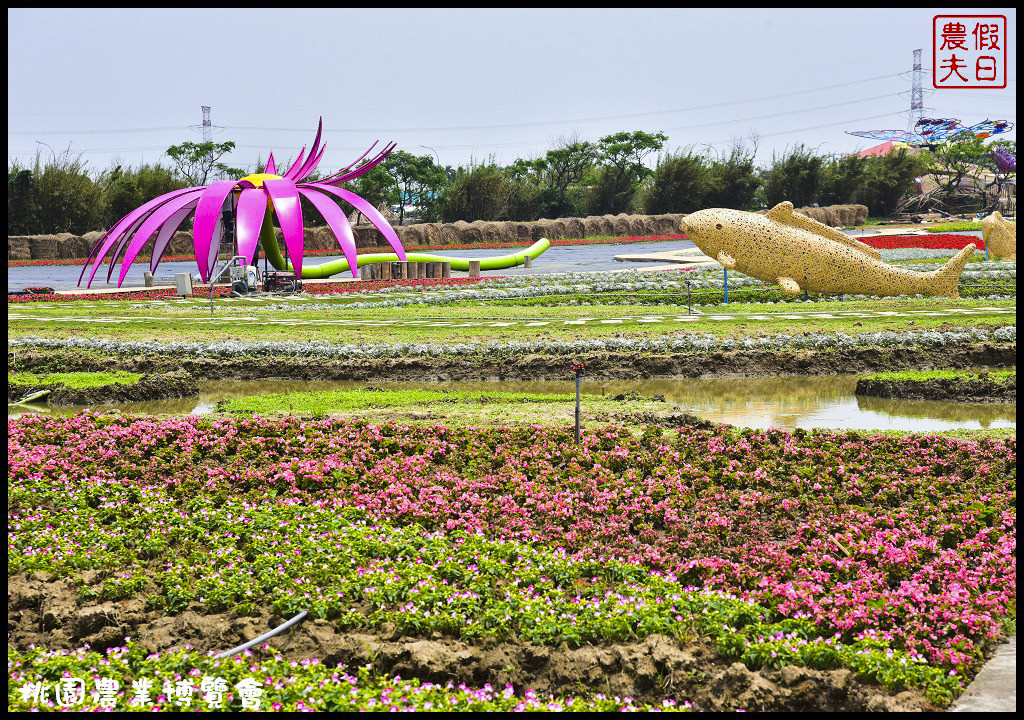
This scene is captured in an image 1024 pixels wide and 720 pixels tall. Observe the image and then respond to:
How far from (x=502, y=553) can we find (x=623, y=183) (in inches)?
2677

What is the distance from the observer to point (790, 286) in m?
22.4

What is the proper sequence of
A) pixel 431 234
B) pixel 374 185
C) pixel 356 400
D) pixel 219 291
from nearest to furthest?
1. pixel 356 400
2. pixel 219 291
3. pixel 431 234
4. pixel 374 185

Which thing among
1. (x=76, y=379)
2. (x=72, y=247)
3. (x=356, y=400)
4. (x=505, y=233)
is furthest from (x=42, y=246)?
(x=356, y=400)

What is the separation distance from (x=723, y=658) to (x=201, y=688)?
2638 millimetres

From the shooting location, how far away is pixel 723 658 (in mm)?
5758

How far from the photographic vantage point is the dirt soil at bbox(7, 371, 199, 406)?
45.5 ft

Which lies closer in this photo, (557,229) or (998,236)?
(998,236)

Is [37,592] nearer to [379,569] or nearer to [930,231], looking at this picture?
[379,569]

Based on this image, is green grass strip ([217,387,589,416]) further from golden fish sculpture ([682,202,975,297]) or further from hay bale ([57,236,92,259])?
hay bale ([57,236,92,259])

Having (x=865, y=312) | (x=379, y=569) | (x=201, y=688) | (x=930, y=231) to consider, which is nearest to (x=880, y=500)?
(x=379, y=569)

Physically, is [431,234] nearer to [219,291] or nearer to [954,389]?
[219,291]

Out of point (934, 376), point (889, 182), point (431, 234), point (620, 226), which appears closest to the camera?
point (934, 376)

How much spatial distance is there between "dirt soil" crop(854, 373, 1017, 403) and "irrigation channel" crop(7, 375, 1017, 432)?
15cm

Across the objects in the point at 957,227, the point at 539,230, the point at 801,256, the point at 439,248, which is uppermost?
the point at 539,230
